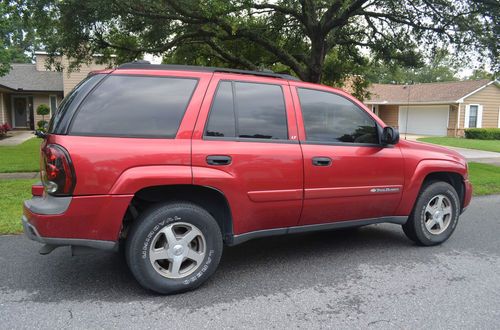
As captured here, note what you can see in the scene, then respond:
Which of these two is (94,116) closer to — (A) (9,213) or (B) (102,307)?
(B) (102,307)

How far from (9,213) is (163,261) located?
3691mm

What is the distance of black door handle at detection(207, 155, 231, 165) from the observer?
3.76 meters

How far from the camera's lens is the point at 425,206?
16.8ft

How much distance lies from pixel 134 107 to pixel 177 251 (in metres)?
1.27

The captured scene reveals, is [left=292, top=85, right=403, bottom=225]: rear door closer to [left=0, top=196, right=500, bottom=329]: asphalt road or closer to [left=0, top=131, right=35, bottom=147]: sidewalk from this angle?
[left=0, top=196, right=500, bottom=329]: asphalt road

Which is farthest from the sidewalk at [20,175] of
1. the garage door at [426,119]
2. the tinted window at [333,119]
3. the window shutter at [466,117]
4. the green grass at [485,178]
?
the window shutter at [466,117]

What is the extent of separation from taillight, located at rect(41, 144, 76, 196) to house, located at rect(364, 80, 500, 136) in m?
27.5

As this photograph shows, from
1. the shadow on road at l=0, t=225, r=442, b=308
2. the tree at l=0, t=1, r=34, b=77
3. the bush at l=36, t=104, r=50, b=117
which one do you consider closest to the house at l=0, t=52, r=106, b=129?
the bush at l=36, t=104, r=50, b=117

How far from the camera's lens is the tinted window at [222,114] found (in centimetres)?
388

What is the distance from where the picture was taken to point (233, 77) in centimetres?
412

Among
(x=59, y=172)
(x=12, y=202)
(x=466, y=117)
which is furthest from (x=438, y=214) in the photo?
(x=466, y=117)

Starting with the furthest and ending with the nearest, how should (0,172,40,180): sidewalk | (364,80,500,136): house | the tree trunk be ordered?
1. (364,80,500,136): house
2. the tree trunk
3. (0,172,40,180): sidewalk

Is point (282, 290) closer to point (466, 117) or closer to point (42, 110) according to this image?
point (42, 110)

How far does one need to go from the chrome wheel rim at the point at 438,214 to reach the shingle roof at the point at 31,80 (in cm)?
2676
